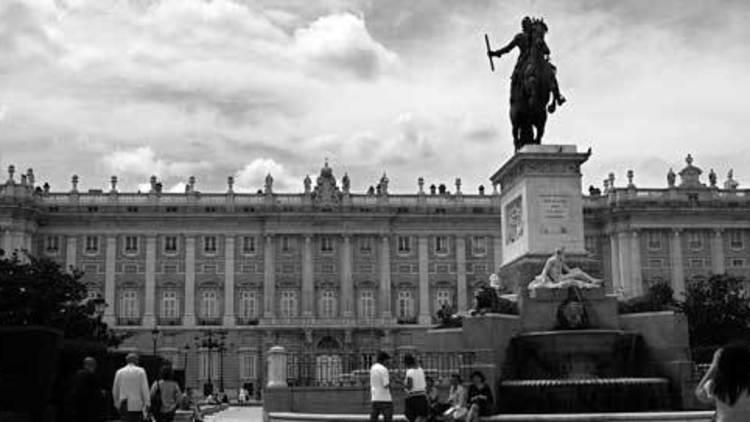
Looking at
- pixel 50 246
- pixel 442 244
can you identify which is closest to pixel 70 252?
pixel 50 246

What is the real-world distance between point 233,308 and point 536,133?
243 feet

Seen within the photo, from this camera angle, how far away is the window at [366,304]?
313ft

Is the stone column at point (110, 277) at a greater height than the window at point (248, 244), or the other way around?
the window at point (248, 244)

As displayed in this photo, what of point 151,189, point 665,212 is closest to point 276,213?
point 151,189

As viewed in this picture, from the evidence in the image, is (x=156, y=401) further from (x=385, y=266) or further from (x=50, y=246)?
(x=50, y=246)

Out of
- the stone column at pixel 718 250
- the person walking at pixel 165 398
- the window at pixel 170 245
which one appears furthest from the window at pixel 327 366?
the stone column at pixel 718 250

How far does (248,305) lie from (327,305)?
6.94 m

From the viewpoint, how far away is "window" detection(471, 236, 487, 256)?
319 feet

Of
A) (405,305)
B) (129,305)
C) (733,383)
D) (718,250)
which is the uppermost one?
(718,250)

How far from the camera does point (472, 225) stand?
3821 inches

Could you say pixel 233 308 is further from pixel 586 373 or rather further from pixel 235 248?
pixel 586 373

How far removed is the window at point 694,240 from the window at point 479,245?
724 inches

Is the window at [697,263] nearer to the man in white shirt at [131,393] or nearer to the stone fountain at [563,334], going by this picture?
the stone fountain at [563,334]

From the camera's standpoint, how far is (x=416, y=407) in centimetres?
1672
